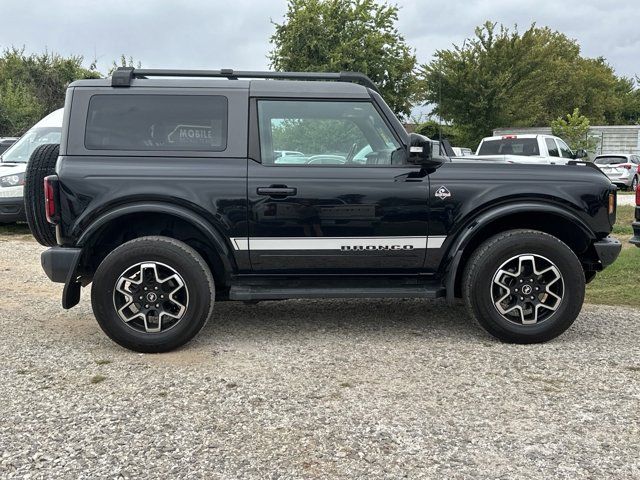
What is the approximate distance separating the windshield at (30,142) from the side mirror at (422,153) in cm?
855

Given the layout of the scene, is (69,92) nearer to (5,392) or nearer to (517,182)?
(5,392)

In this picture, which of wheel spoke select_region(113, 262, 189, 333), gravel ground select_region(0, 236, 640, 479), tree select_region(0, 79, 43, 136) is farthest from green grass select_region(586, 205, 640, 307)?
tree select_region(0, 79, 43, 136)

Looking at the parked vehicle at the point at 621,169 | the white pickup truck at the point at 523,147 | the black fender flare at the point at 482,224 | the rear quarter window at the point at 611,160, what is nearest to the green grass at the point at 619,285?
the black fender flare at the point at 482,224

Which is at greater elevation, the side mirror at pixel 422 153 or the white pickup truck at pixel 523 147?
the white pickup truck at pixel 523 147

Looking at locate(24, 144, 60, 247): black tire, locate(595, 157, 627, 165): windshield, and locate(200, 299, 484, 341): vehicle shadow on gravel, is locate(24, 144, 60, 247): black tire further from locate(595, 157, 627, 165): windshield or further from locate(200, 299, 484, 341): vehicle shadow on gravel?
locate(595, 157, 627, 165): windshield

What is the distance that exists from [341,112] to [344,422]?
2282mm

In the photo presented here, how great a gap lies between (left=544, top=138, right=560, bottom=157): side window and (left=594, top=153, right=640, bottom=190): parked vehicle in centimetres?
576

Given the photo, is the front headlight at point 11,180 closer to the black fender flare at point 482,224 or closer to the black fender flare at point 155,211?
the black fender flare at point 155,211

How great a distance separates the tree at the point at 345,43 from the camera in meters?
24.1

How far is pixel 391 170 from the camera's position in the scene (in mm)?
4262

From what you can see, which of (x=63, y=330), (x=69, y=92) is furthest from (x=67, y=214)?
(x=63, y=330)

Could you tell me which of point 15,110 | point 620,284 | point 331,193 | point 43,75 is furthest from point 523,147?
point 43,75

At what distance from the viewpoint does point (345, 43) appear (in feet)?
78.5

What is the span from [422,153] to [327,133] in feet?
2.37
